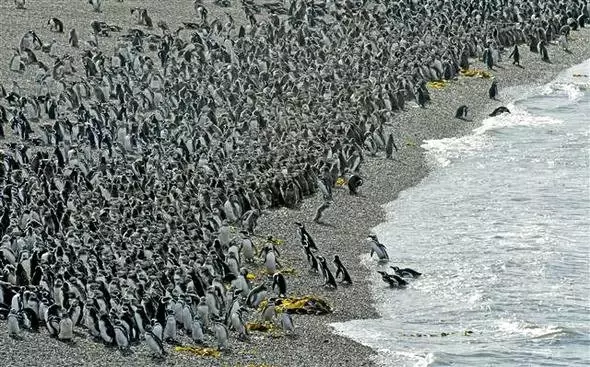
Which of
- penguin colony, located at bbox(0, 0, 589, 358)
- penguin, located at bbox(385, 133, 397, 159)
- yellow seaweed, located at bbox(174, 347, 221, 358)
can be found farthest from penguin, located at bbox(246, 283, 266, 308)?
penguin, located at bbox(385, 133, 397, 159)

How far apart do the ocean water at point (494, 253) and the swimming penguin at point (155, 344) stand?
3.76 m

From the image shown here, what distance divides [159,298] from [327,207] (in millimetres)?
8052

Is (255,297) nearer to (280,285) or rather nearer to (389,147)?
(280,285)

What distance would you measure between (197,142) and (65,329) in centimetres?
1129

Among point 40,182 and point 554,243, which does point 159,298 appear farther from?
point 554,243

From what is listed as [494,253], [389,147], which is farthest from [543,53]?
[494,253]

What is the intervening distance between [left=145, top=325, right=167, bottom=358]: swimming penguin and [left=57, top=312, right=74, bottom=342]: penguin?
123 centimetres

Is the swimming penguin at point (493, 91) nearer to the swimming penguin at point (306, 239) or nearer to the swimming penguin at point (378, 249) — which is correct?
the swimming penguin at point (378, 249)

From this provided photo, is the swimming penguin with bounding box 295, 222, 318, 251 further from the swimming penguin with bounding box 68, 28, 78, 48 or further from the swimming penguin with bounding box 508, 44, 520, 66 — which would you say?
the swimming penguin with bounding box 508, 44, 520, 66

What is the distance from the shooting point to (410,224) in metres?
31.8

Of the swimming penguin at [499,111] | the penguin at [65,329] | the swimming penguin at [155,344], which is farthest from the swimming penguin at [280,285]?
the swimming penguin at [499,111]

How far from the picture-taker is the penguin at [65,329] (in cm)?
2241

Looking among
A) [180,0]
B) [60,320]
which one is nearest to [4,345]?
[60,320]

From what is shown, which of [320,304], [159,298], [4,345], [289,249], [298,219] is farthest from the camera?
[298,219]
